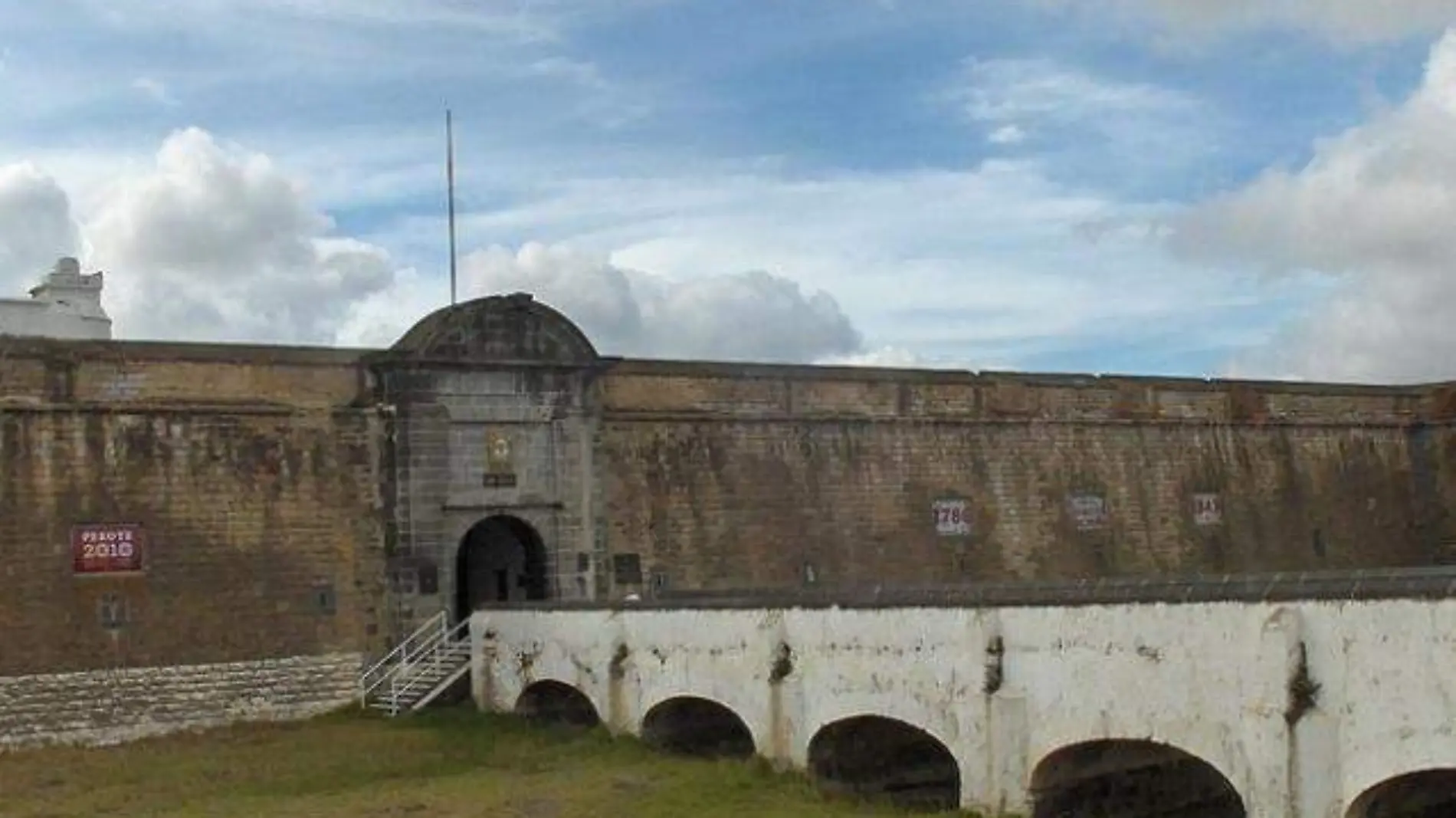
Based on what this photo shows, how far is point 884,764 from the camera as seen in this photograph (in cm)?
1633

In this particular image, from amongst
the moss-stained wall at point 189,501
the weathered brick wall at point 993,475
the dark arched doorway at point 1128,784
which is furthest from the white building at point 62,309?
the dark arched doorway at point 1128,784

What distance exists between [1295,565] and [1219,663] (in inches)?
824

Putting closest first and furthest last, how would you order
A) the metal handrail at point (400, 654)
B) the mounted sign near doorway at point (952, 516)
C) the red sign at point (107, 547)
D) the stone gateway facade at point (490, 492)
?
the red sign at point (107, 547), the stone gateway facade at point (490, 492), the metal handrail at point (400, 654), the mounted sign near doorway at point (952, 516)

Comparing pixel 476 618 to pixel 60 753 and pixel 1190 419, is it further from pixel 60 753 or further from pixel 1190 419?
pixel 1190 419

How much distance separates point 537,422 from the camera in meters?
23.2

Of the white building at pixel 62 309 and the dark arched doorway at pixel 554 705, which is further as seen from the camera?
the white building at pixel 62 309

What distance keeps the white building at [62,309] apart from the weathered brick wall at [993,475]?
9.10m

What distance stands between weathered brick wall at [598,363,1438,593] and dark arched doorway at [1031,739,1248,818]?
34.2 ft

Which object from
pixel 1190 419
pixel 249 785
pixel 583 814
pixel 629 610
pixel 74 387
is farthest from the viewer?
pixel 1190 419

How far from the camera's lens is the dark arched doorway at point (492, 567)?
24.4 m

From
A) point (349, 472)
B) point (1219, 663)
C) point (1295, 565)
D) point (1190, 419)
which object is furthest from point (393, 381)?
point (1295, 565)

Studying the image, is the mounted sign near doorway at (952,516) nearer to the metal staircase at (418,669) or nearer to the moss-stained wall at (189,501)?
the metal staircase at (418,669)

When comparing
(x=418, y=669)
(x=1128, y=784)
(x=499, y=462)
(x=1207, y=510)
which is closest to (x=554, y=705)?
(x=418, y=669)

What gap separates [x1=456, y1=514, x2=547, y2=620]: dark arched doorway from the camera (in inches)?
960
